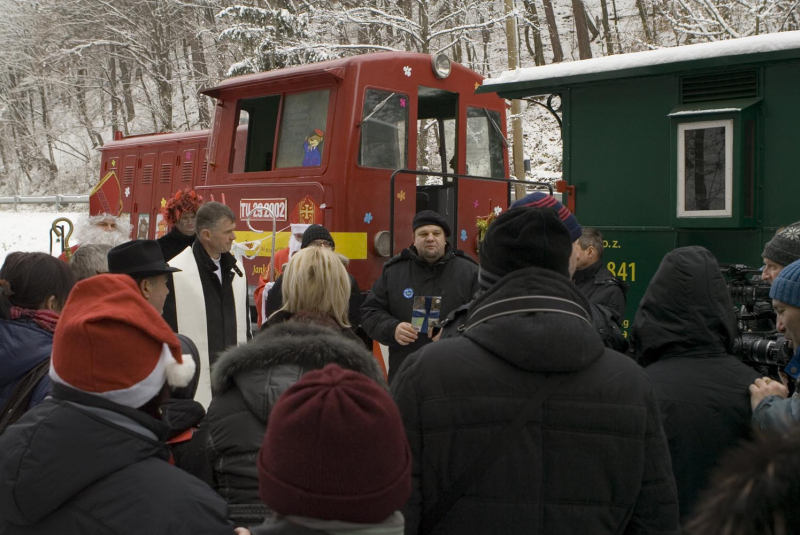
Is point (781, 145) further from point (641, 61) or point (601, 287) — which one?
point (601, 287)

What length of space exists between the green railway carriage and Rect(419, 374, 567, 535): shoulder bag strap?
380 centimetres

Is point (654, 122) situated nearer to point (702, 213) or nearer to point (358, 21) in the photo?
point (702, 213)

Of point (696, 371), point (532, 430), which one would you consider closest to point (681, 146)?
point (696, 371)

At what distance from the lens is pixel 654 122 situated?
5.71m

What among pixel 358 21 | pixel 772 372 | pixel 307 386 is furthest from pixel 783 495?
pixel 358 21

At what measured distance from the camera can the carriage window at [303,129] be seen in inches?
343

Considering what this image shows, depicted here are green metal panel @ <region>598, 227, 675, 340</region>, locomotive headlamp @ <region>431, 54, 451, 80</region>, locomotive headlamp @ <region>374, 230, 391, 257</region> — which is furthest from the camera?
locomotive headlamp @ <region>431, 54, 451, 80</region>

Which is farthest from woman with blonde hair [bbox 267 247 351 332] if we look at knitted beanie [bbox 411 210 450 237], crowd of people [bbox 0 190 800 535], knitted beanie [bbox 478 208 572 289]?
knitted beanie [bbox 411 210 450 237]

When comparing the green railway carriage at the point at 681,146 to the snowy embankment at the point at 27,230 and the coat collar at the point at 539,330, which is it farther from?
the snowy embankment at the point at 27,230

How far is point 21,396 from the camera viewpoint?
9.39 feet

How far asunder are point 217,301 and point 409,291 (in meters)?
1.35

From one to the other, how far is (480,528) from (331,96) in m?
7.16

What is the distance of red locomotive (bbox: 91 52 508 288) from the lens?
8.49m

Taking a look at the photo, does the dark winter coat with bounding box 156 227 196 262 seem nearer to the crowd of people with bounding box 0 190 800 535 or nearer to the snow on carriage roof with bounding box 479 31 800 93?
the snow on carriage roof with bounding box 479 31 800 93
